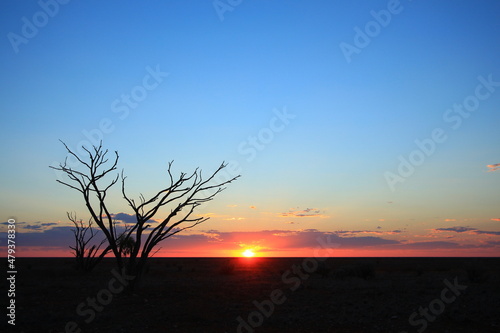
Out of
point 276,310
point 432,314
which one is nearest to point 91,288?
point 276,310

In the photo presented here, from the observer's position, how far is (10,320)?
37.6 feet

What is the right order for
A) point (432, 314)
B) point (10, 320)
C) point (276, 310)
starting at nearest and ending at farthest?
point (10, 320)
point (432, 314)
point (276, 310)

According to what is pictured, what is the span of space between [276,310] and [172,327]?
371 centimetres

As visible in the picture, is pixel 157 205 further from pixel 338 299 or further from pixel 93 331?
pixel 338 299

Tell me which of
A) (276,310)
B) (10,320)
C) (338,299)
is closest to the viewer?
(10,320)

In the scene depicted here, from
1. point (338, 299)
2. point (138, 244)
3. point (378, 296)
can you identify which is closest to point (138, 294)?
point (138, 244)

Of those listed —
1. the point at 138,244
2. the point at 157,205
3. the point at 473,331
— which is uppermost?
the point at 157,205

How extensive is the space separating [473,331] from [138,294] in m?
11.7

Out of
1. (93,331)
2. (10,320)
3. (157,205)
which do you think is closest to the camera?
(93,331)

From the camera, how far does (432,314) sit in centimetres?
1248

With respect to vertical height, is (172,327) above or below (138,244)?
below

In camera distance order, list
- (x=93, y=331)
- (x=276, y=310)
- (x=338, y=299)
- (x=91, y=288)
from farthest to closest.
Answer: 1. (x=91, y=288)
2. (x=338, y=299)
3. (x=276, y=310)
4. (x=93, y=331)

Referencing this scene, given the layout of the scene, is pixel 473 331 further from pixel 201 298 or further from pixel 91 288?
pixel 91 288

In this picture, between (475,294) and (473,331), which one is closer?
(473,331)
